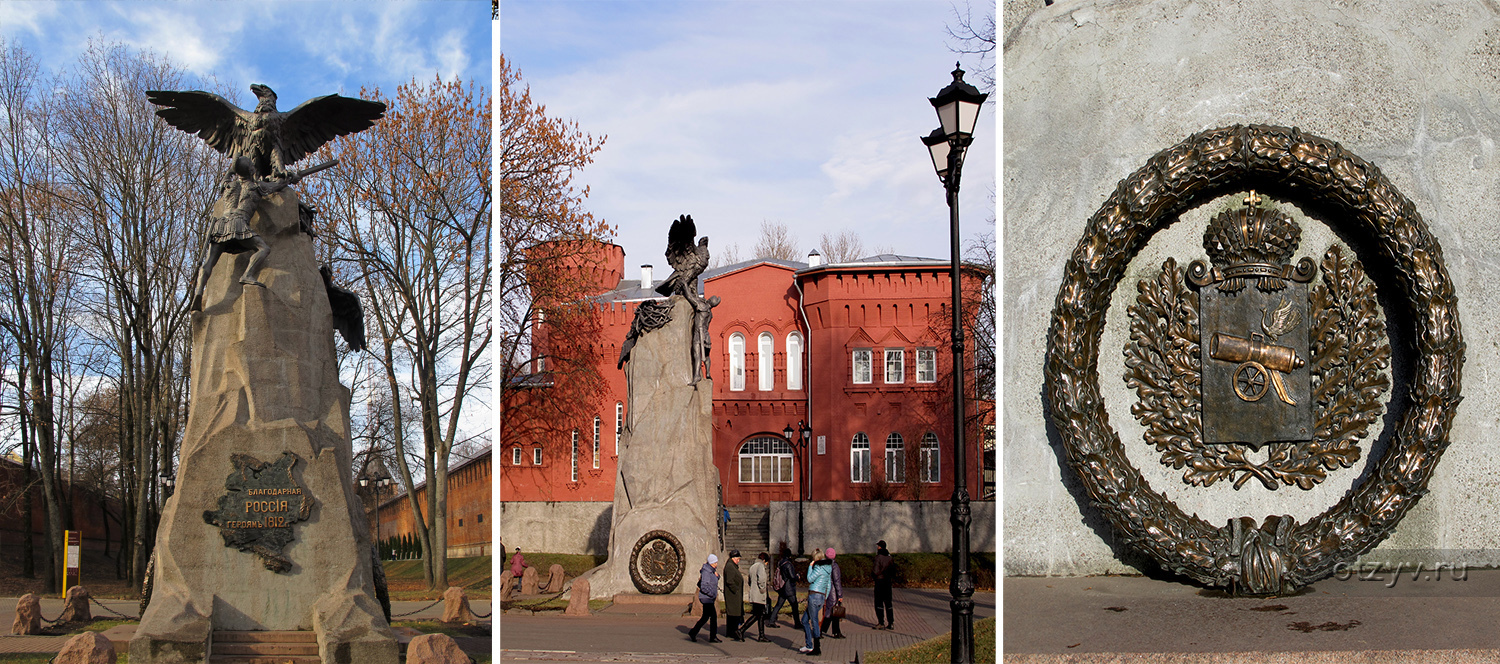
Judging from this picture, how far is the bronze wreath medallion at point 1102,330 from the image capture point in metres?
6.57

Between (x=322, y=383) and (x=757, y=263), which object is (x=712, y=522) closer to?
(x=322, y=383)

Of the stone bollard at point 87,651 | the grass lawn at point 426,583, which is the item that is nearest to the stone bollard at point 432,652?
the grass lawn at point 426,583

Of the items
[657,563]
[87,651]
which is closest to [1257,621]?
[657,563]

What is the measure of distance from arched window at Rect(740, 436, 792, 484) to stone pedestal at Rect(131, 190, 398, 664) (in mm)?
24064

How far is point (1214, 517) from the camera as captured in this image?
6922 mm

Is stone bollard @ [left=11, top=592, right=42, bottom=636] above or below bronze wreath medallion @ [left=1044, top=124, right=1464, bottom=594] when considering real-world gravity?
below

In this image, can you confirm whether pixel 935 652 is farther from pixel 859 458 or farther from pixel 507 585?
pixel 859 458

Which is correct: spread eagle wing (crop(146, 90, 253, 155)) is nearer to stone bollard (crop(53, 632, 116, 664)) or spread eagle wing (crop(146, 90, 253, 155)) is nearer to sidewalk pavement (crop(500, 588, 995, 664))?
stone bollard (crop(53, 632, 116, 664))

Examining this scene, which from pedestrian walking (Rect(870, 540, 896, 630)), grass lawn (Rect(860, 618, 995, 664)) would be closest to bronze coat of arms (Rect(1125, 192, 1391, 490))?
grass lawn (Rect(860, 618, 995, 664))

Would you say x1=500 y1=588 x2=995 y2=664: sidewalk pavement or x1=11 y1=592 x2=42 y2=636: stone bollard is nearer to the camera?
x1=500 y1=588 x2=995 y2=664: sidewalk pavement

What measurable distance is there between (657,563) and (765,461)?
20.1m

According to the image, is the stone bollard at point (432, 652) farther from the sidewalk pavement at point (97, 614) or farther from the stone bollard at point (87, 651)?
the stone bollard at point (87, 651)

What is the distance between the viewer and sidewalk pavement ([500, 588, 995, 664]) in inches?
306

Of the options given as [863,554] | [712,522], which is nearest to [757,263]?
[863,554]
